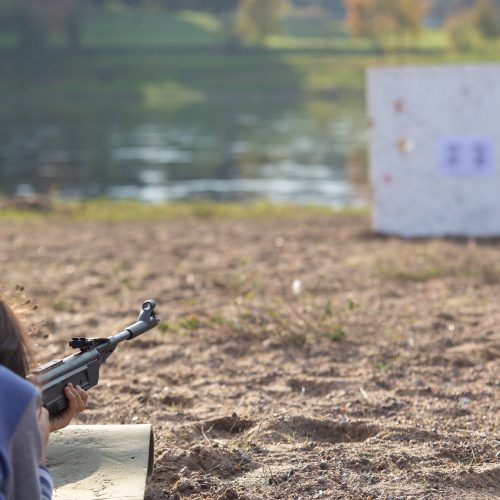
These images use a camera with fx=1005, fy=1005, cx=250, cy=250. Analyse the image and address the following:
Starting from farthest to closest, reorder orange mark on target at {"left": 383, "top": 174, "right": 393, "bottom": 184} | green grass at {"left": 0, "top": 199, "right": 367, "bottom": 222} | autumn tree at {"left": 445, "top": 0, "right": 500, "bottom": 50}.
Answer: autumn tree at {"left": 445, "top": 0, "right": 500, "bottom": 50}, green grass at {"left": 0, "top": 199, "right": 367, "bottom": 222}, orange mark on target at {"left": 383, "top": 174, "right": 393, "bottom": 184}

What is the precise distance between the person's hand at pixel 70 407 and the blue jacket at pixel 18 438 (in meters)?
0.44

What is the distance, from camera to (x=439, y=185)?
9.54 metres

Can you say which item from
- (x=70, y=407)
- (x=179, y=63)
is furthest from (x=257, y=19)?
(x=70, y=407)

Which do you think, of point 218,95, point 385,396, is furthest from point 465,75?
point 218,95

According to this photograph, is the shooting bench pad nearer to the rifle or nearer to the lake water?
the rifle

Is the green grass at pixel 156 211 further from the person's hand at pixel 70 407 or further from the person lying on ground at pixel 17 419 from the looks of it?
the person lying on ground at pixel 17 419

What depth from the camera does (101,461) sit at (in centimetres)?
325

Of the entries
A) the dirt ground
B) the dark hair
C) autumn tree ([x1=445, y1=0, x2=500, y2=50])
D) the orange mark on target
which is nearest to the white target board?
the orange mark on target

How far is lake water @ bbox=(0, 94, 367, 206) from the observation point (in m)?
16.4

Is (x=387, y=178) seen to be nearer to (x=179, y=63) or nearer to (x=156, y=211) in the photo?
(x=156, y=211)

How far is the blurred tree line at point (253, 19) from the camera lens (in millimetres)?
55125

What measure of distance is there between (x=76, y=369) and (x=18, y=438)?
645mm

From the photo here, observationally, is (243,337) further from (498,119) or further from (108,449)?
(498,119)

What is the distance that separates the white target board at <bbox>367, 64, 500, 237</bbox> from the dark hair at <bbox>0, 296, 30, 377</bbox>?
751 centimetres
